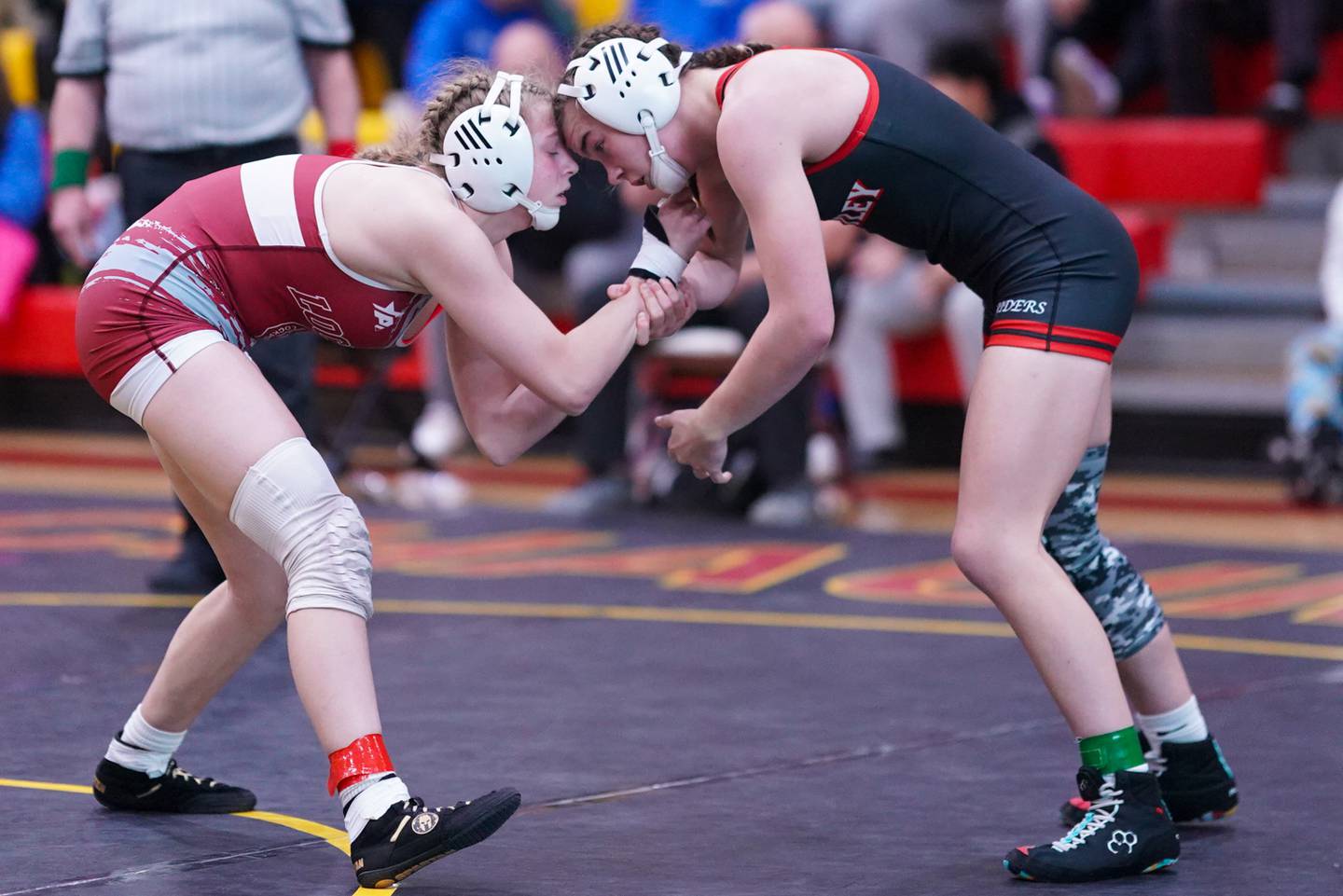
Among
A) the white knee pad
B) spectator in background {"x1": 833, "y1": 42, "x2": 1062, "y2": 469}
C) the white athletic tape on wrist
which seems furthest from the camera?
Answer: spectator in background {"x1": 833, "y1": 42, "x2": 1062, "y2": 469}

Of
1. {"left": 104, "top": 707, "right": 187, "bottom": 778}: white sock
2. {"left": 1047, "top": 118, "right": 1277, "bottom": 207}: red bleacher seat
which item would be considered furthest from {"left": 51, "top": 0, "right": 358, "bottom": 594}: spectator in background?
{"left": 1047, "top": 118, "right": 1277, "bottom": 207}: red bleacher seat

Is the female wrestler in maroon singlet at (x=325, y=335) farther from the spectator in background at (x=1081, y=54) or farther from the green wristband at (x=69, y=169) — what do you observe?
the spectator in background at (x=1081, y=54)

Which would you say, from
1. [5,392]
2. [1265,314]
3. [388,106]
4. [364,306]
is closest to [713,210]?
[364,306]

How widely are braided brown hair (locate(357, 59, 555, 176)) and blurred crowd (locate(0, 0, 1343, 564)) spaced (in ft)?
0.43

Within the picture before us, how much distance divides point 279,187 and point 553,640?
1902mm

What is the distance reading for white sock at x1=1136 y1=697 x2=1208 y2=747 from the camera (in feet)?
10.4

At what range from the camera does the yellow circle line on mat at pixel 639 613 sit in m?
4.80

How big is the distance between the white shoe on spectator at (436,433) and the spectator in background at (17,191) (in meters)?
2.17

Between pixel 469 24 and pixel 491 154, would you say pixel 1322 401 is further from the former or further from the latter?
pixel 491 154

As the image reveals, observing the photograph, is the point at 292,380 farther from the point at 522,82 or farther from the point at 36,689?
the point at 522,82

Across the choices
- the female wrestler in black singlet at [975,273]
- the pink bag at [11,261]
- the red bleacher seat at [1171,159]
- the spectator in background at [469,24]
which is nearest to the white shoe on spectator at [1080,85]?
the red bleacher seat at [1171,159]

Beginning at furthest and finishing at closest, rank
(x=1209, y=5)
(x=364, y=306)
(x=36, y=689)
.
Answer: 1. (x=1209, y=5)
2. (x=36, y=689)
3. (x=364, y=306)

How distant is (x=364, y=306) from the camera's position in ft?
9.67

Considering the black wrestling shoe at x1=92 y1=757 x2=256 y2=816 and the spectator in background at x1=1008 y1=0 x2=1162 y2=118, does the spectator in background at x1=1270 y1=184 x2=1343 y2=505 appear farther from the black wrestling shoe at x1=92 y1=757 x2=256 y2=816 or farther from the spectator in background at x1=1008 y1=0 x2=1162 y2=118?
the black wrestling shoe at x1=92 y1=757 x2=256 y2=816
